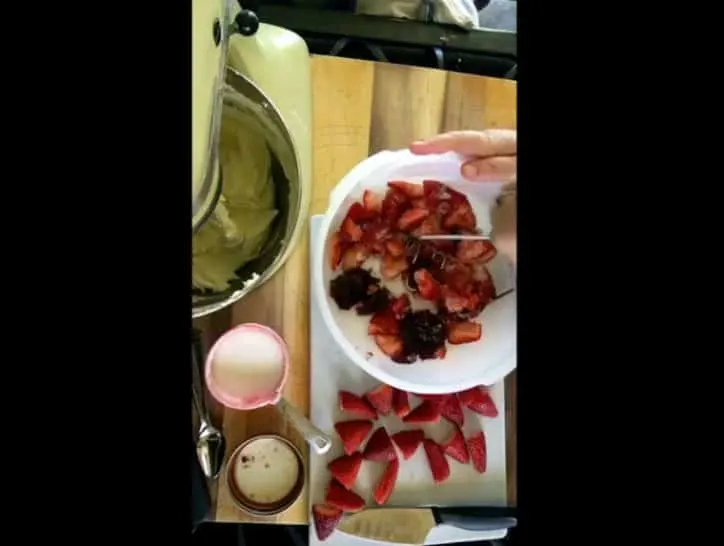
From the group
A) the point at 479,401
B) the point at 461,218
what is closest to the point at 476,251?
the point at 461,218

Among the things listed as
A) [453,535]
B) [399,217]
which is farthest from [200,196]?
[453,535]

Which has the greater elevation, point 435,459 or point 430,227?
point 430,227

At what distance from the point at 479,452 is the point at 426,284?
182 mm

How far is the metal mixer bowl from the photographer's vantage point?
0.87 meters

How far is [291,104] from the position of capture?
0.89 meters

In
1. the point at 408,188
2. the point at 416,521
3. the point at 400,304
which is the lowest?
the point at 416,521

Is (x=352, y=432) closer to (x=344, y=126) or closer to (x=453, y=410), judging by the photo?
(x=453, y=410)

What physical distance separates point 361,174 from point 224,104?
14 cm

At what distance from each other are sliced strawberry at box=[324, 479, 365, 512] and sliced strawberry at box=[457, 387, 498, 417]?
141 mm

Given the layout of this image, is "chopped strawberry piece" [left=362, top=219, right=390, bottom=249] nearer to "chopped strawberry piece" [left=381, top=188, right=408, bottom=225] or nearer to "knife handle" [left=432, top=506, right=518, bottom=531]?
"chopped strawberry piece" [left=381, top=188, right=408, bottom=225]

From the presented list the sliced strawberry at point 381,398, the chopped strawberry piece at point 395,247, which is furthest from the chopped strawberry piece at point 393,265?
the sliced strawberry at point 381,398

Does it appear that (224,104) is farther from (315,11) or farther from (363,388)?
(363,388)

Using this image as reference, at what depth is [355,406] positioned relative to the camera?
928mm

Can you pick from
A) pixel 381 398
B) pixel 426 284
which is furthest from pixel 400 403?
pixel 426 284
